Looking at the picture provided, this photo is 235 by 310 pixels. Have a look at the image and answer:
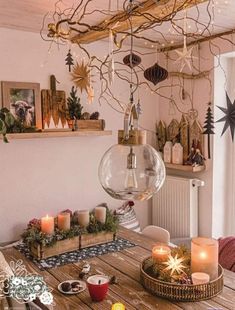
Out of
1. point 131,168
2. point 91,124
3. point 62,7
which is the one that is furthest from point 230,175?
point 131,168

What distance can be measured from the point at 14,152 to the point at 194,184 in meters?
1.76

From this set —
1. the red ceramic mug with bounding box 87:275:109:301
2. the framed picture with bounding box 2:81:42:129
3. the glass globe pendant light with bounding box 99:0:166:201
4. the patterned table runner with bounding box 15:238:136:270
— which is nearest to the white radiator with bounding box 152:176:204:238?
the patterned table runner with bounding box 15:238:136:270

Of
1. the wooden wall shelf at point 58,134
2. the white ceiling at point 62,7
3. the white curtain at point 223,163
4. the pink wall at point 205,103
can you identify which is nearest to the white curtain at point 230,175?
the white curtain at point 223,163

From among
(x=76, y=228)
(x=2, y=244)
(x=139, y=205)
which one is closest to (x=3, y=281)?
(x=76, y=228)

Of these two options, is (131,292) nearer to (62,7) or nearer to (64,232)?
(64,232)

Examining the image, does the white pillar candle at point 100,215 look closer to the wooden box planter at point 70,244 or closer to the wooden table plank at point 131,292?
the wooden box planter at point 70,244

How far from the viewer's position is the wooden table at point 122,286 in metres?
1.63

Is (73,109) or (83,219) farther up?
(73,109)

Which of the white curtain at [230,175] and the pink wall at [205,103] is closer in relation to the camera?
the pink wall at [205,103]

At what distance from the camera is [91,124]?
326 centimetres

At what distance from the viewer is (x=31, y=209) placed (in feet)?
10.3

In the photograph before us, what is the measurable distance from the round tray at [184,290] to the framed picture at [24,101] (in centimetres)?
183

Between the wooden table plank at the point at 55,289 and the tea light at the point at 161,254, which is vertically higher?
the tea light at the point at 161,254

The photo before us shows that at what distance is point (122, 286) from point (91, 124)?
1.75 meters
